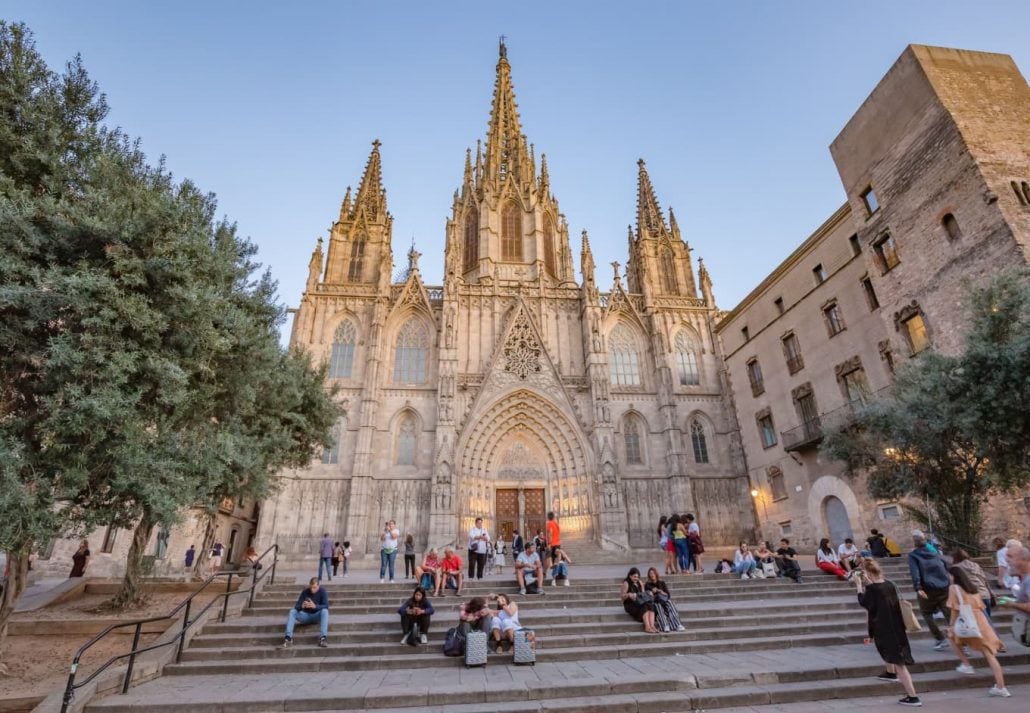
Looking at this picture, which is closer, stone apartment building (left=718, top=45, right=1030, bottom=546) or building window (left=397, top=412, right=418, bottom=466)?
stone apartment building (left=718, top=45, right=1030, bottom=546)

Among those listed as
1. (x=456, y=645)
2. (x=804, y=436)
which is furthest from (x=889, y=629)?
(x=804, y=436)

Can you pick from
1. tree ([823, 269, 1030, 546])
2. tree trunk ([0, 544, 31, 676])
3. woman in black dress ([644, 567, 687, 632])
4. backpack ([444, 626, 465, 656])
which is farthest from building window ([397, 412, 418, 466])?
tree ([823, 269, 1030, 546])

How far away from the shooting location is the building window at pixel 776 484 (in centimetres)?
2006

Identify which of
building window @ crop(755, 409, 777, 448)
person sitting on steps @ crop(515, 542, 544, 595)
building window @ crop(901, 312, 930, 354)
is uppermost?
building window @ crop(901, 312, 930, 354)

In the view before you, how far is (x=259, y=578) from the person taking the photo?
10.0 meters

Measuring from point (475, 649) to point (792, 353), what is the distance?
744 inches

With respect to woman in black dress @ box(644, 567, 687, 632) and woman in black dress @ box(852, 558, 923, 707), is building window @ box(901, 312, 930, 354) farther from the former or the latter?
woman in black dress @ box(852, 558, 923, 707)

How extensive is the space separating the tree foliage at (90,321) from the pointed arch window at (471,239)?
72.8 feet

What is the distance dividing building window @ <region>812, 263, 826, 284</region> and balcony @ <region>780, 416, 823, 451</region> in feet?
18.1

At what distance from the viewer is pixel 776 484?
2067cm

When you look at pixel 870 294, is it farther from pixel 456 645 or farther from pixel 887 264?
pixel 456 645

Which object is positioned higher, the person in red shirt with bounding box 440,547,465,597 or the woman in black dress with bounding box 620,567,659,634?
the person in red shirt with bounding box 440,547,465,597

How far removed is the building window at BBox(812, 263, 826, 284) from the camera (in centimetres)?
1889

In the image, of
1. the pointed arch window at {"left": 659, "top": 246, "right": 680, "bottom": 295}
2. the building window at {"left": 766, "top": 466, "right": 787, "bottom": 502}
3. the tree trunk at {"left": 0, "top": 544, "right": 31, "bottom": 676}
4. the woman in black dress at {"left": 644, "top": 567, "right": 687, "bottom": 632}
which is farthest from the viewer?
the pointed arch window at {"left": 659, "top": 246, "right": 680, "bottom": 295}
